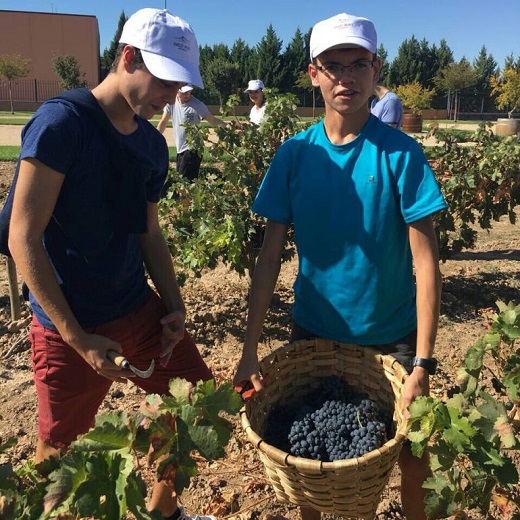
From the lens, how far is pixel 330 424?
1.82m

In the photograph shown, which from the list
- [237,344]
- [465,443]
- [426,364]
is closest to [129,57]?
[426,364]

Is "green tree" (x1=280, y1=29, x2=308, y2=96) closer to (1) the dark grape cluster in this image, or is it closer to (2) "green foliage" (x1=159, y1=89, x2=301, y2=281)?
(2) "green foliage" (x1=159, y1=89, x2=301, y2=281)

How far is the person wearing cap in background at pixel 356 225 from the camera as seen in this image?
6.12 feet

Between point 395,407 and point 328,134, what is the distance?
931mm

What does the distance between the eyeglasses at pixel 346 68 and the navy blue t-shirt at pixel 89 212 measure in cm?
69

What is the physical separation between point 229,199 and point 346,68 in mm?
2460

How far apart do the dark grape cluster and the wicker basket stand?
5cm

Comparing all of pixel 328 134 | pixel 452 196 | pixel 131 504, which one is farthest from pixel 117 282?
pixel 452 196

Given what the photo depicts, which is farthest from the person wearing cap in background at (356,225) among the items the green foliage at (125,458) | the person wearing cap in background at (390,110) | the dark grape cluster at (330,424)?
the person wearing cap in background at (390,110)

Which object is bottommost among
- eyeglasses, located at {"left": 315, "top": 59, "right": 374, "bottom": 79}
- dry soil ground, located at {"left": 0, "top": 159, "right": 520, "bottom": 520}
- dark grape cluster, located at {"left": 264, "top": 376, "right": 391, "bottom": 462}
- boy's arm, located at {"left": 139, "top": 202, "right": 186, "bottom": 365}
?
dry soil ground, located at {"left": 0, "top": 159, "right": 520, "bottom": 520}

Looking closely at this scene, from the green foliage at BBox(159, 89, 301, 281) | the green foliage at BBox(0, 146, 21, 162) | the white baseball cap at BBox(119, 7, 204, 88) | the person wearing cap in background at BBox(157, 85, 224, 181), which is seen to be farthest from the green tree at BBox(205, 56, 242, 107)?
the white baseball cap at BBox(119, 7, 204, 88)

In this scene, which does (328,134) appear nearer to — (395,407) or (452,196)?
(395,407)

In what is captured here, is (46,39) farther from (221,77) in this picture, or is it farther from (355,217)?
(355,217)

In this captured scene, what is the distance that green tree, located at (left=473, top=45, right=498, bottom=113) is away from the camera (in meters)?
47.8
